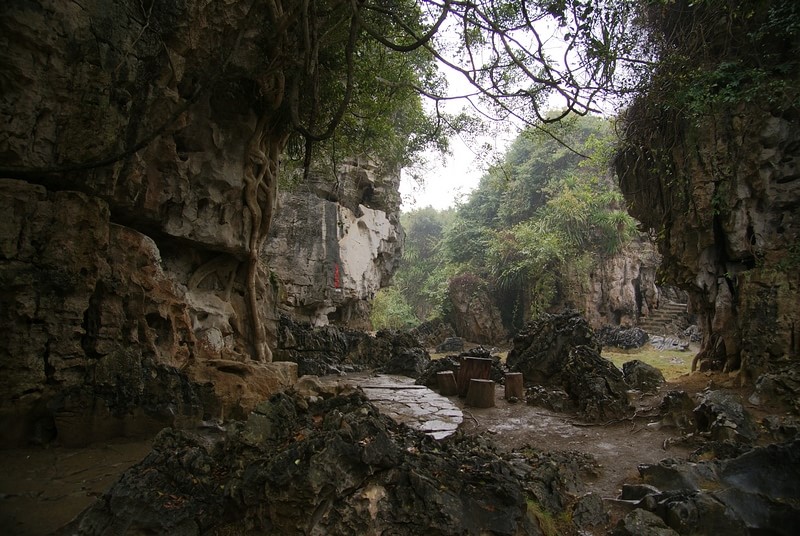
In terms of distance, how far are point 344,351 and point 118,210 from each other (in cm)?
722

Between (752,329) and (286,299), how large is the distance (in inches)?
421

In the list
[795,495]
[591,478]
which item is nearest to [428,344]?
[591,478]

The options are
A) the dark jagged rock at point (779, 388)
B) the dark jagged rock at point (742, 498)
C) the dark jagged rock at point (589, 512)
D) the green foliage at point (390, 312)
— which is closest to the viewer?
the dark jagged rock at point (742, 498)

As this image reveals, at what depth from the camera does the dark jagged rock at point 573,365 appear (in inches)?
261

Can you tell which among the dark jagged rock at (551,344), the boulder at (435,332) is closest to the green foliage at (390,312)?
the boulder at (435,332)

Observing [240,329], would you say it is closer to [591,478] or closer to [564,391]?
[591,478]

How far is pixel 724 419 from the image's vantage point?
4.94 meters

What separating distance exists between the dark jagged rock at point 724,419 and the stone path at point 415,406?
2830mm

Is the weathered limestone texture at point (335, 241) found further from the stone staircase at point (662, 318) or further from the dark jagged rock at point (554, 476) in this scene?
the stone staircase at point (662, 318)

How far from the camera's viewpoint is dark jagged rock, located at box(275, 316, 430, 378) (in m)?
9.91

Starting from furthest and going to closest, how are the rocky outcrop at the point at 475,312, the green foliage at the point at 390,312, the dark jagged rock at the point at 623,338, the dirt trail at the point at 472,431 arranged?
1. the green foliage at the point at 390,312
2. the rocky outcrop at the point at 475,312
3. the dark jagged rock at the point at 623,338
4. the dirt trail at the point at 472,431

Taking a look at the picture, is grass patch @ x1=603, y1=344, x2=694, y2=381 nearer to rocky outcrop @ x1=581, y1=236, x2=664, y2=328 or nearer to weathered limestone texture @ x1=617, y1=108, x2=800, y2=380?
weathered limestone texture @ x1=617, y1=108, x2=800, y2=380

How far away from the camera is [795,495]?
10.0 ft

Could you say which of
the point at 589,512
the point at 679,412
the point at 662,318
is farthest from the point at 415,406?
the point at 662,318
